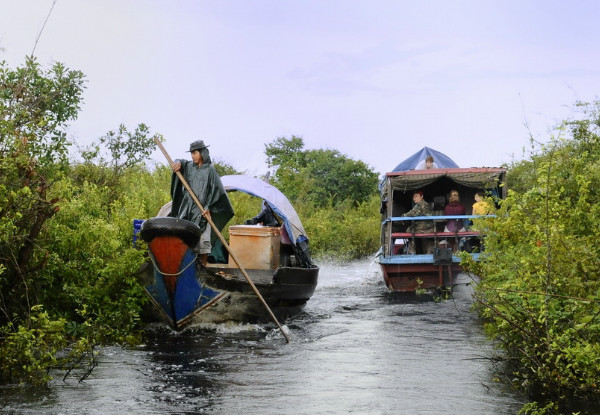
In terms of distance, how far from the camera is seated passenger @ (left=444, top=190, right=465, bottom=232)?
1730cm

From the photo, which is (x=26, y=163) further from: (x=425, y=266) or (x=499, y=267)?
(x=425, y=266)

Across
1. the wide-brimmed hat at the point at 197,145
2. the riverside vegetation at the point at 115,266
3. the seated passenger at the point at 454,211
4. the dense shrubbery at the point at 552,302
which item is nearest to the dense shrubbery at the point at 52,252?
the riverside vegetation at the point at 115,266

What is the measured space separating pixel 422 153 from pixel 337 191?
59.9ft

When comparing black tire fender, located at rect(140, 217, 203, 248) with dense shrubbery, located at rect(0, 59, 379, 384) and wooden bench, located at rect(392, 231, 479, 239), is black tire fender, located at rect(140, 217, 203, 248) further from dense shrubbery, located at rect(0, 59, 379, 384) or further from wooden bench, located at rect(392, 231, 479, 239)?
wooden bench, located at rect(392, 231, 479, 239)

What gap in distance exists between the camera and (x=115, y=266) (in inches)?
417

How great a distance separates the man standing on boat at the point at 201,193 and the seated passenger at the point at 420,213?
6191 mm

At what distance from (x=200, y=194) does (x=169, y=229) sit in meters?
1.28

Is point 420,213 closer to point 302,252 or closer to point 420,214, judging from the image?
point 420,214

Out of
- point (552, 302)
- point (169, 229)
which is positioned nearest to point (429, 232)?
point (169, 229)

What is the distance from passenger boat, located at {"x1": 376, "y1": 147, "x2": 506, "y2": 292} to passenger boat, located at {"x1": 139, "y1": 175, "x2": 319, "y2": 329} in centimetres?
294

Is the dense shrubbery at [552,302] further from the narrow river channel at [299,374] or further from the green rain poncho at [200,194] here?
the green rain poncho at [200,194]

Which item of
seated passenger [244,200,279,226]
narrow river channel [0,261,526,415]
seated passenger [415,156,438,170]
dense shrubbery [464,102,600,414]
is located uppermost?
seated passenger [415,156,438,170]

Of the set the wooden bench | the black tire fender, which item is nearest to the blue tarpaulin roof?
the wooden bench

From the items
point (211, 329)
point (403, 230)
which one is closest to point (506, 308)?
point (211, 329)
